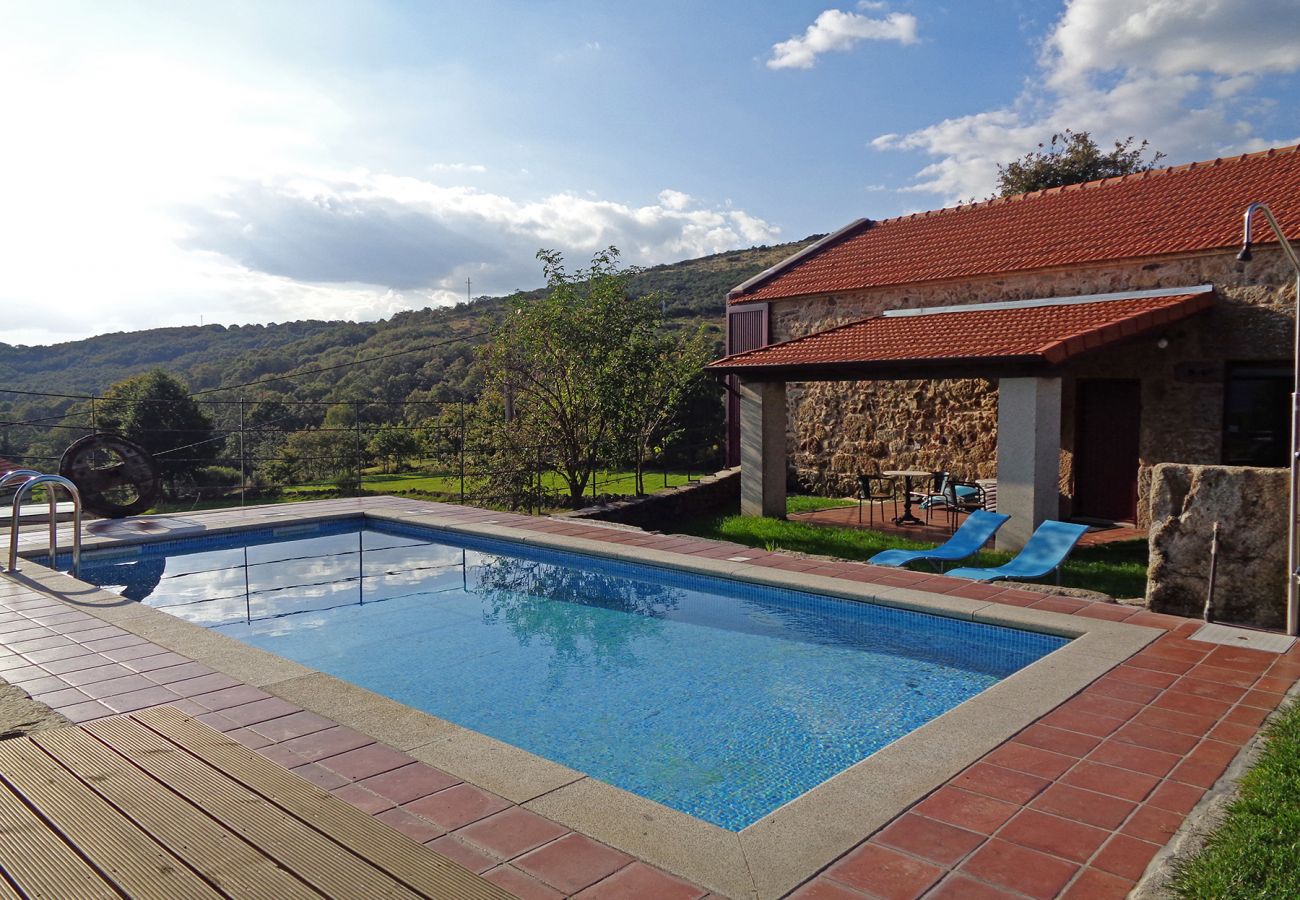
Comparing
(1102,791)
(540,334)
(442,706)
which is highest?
(540,334)

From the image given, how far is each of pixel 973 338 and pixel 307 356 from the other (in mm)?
36652

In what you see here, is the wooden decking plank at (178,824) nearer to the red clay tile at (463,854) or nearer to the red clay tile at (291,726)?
the red clay tile at (463,854)

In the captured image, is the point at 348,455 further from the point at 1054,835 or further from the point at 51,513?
the point at 1054,835

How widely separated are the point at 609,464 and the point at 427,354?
24.7m

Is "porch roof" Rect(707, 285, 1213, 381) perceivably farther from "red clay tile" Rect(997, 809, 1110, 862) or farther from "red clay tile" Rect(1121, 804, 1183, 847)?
"red clay tile" Rect(997, 809, 1110, 862)

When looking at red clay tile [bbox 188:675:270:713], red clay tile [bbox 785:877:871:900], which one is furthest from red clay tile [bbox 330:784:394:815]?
red clay tile [bbox 785:877:871:900]

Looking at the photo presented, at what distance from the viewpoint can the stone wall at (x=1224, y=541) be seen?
639 cm

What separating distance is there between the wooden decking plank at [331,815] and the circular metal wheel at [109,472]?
370 inches

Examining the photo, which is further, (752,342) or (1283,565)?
(752,342)

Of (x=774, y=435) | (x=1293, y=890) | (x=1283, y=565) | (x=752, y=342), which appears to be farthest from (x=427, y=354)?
(x=1293, y=890)

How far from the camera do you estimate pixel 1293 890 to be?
2928 mm

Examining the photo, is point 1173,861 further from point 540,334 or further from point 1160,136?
point 1160,136

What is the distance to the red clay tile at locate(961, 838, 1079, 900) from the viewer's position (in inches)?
121

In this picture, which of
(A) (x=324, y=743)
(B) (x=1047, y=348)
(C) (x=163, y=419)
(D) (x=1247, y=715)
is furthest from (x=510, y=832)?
(C) (x=163, y=419)
